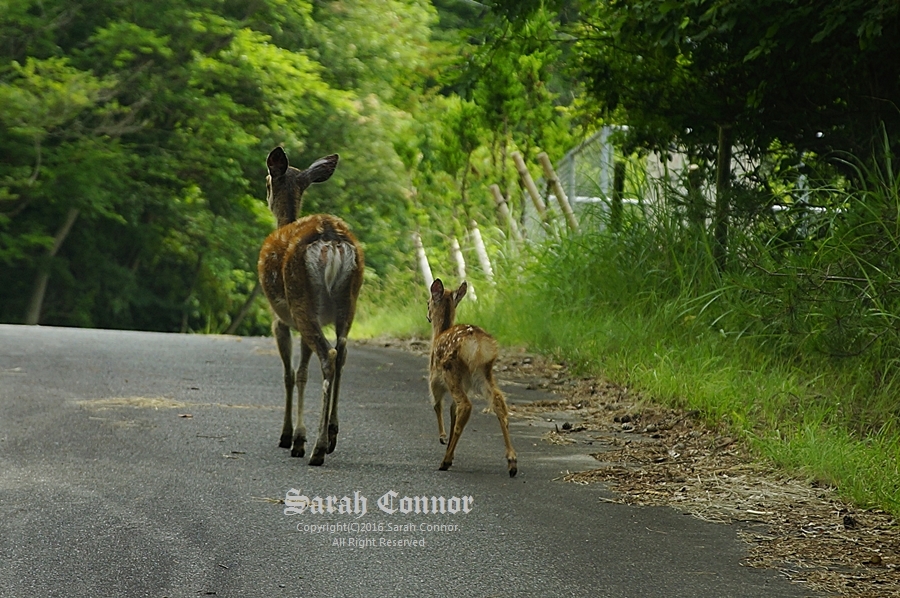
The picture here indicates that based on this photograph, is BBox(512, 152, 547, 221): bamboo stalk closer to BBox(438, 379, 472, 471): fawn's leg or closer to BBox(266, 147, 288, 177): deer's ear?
BBox(266, 147, 288, 177): deer's ear

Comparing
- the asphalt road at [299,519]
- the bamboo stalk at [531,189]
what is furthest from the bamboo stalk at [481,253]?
the asphalt road at [299,519]

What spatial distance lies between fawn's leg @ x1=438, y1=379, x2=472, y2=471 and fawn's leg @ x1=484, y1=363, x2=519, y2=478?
143mm

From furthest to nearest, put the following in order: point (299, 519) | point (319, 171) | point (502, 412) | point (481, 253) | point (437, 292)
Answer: point (481, 253) < point (319, 171) < point (437, 292) < point (502, 412) < point (299, 519)

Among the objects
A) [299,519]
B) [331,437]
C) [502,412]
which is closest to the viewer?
[299,519]

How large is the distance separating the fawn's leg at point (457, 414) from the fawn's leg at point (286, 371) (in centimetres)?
123

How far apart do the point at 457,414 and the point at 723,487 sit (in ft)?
4.78

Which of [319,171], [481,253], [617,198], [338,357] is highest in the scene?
[617,198]

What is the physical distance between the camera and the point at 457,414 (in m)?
7.75

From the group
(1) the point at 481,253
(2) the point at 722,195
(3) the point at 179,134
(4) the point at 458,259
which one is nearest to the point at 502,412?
(2) the point at 722,195

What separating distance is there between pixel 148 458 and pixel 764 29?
5.88 meters

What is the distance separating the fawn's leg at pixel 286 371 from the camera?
28.3 feet

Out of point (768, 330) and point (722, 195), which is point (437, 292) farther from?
point (722, 195)

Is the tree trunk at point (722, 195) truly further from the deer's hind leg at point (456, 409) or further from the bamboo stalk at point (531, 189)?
the deer's hind leg at point (456, 409)

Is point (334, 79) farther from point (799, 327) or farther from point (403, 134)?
point (799, 327)
